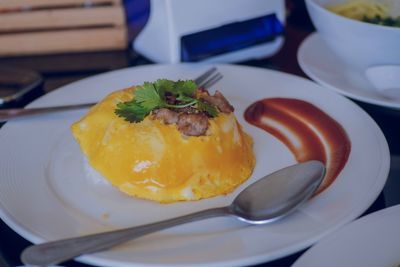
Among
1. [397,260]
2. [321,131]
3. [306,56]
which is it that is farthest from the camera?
[306,56]

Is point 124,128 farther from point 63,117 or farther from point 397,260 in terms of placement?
point 397,260

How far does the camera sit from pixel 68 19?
3.67 ft

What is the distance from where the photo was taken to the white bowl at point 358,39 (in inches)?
34.2

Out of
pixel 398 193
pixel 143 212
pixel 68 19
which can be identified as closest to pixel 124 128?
pixel 143 212

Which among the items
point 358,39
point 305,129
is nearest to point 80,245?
point 305,129

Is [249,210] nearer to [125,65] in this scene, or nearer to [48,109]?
[48,109]

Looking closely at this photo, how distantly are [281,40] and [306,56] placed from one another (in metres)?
0.08

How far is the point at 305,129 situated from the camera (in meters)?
0.84

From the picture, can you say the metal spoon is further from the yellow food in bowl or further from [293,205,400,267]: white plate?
the yellow food in bowl

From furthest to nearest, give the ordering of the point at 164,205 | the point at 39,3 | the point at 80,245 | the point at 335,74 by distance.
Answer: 1. the point at 39,3
2. the point at 335,74
3. the point at 164,205
4. the point at 80,245

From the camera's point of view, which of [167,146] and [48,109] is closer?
[167,146]

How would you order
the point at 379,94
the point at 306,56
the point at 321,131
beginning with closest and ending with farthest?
1. the point at 321,131
2. the point at 379,94
3. the point at 306,56

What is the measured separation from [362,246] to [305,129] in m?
0.30

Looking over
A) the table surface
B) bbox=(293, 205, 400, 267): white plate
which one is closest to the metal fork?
the table surface
